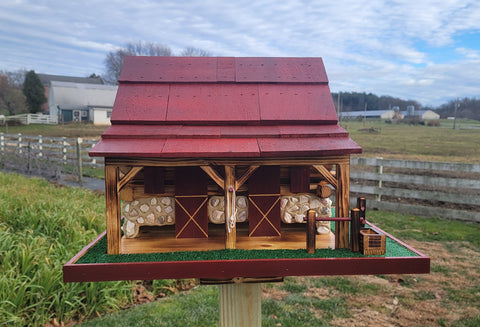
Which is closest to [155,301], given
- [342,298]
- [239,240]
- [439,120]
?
[342,298]

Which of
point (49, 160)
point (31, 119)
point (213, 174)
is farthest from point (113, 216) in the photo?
point (31, 119)

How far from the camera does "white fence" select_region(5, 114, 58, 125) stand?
97.4 feet

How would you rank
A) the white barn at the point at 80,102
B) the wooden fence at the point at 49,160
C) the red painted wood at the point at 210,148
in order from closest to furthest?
the red painted wood at the point at 210,148, the wooden fence at the point at 49,160, the white barn at the point at 80,102

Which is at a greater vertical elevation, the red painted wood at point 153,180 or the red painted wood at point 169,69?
the red painted wood at point 169,69

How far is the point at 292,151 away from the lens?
2139 mm

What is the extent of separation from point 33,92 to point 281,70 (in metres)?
41.4

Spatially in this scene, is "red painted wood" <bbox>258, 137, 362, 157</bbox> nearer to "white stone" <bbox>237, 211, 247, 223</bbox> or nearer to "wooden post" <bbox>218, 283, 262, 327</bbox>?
"white stone" <bbox>237, 211, 247, 223</bbox>

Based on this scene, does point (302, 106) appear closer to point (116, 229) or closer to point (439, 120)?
point (116, 229)

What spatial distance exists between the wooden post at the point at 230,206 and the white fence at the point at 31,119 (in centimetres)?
3018

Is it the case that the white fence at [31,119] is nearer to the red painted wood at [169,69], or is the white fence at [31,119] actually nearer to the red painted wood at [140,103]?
the red painted wood at [169,69]

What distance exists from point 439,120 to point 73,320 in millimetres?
16356

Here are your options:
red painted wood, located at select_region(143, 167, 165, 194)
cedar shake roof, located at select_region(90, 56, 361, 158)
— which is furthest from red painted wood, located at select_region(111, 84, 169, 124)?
Answer: red painted wood, located at select_region(143, 167, 165, 194)

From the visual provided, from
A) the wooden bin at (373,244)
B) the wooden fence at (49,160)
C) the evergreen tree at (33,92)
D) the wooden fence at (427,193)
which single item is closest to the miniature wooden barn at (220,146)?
the wooden bin at (373,244)

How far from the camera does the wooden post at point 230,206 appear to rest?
7.53 ft
